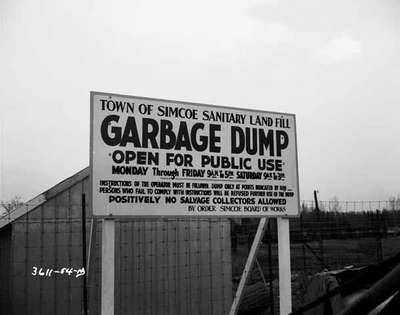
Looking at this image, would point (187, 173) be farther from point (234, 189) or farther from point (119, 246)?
point (119, 246)

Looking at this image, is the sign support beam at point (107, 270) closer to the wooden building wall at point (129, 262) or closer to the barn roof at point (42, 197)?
the wooden building wall at point (129, 262)

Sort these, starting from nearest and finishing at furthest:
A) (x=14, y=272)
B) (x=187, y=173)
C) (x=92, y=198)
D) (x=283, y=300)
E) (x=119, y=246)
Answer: (x=92, y=198)
(x=187, y=173)
(x=283, y=300)
(x=14, y=272)
(x=119, y=246)

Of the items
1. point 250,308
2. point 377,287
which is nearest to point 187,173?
point 377,287

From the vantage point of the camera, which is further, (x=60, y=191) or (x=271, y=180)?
(x=60, y=191)

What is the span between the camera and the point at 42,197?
947cm

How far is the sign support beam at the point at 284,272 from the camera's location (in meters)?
6.17

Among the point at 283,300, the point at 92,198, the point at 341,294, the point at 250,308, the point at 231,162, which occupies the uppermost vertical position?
the point at 231,162

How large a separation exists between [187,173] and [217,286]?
223 inches

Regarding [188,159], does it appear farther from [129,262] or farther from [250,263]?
[129,262]

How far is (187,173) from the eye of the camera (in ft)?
18.6

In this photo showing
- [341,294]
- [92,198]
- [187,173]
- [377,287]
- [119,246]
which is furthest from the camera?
[119,246]

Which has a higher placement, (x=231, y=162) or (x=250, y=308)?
(x=231, y=162)

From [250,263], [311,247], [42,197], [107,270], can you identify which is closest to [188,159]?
[107,270]

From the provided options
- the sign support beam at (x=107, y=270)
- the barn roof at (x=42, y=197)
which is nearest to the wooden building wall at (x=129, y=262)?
the barn roof at (x=42, y=197)
